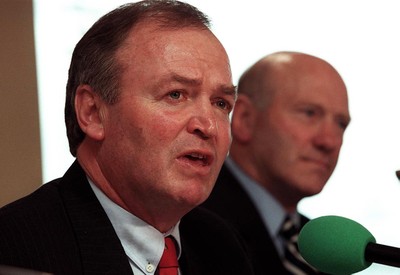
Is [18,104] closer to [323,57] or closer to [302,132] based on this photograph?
[302,132]

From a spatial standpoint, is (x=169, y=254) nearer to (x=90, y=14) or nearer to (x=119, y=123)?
(x=119, y=123)

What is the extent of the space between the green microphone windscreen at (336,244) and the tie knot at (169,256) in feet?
1.19

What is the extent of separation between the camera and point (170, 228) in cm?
221

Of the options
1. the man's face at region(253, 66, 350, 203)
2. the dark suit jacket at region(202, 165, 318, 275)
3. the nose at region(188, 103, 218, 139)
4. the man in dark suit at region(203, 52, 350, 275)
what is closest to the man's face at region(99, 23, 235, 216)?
the nose at region(188, 103, 218, 139)

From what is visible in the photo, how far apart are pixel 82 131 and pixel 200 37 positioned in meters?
0.35

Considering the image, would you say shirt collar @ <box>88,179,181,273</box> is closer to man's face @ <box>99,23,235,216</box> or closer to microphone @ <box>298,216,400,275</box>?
man's face @ <box>99,23,235,216</box>

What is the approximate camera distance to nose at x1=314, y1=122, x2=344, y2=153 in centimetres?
346

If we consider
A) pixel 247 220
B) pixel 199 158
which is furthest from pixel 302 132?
pixel 199 158

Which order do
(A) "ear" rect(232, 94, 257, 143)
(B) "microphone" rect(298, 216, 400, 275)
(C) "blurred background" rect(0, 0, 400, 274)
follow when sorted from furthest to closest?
(A) "ear" rect(232, 94, 257, 143) < (C) "blurred background" rect(0, 0, 400, 274) < (B) "microphone" rect(298, 216, 400, 275)

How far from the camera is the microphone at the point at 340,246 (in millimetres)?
1798

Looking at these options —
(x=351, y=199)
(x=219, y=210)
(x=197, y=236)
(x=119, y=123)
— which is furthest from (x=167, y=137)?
(x=351, y=199)

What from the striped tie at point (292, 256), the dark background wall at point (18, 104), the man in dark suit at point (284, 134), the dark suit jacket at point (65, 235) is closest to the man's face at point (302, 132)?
the man in dark suit at point (284, 134)

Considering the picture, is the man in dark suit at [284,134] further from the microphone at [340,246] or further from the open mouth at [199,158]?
the microphone at [340,246]

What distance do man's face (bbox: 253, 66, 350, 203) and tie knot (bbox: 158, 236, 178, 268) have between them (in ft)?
4.23
